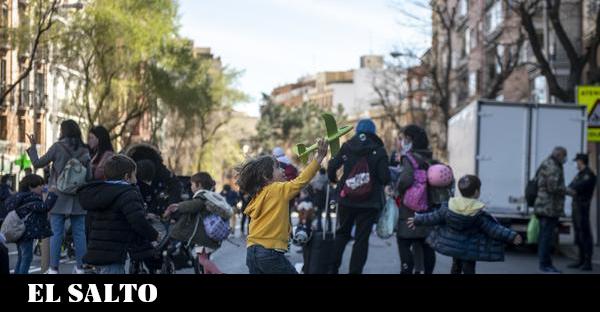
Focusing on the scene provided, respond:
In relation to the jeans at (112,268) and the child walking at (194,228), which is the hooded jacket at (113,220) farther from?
the child walking at (194,228)

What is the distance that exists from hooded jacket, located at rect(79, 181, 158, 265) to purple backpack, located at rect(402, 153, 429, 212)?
4557 mm

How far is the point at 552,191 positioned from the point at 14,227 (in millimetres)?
7527

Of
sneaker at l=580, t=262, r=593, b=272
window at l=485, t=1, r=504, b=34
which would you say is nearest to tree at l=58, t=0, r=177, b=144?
window at l=485, t=1, r=504, b=34

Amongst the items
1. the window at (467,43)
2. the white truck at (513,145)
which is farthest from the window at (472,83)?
the white truck at (513,145)

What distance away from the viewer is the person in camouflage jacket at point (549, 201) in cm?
1611

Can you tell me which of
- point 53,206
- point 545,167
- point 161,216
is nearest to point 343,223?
point 161,216

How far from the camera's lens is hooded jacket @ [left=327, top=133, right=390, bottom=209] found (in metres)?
12.3

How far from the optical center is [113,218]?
840 centimetres

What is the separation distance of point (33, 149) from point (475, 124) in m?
11.5

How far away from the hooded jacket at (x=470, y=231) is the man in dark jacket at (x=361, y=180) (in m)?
2.58

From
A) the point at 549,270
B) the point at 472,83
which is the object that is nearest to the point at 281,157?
the point at 549,270

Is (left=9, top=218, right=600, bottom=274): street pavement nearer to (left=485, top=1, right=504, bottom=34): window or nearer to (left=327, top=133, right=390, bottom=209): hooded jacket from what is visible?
(left=327, top=133, right=390, bottom=209): hooded jacket

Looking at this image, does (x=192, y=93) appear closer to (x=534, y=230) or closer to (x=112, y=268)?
(x=534, y=230)
